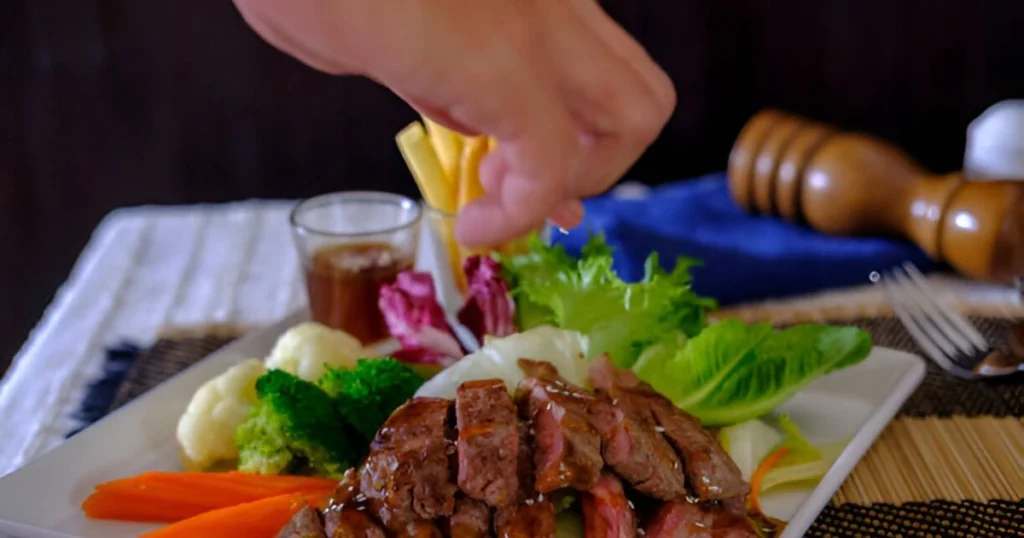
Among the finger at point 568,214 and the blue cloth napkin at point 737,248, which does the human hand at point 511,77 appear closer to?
the finger at point 568,214

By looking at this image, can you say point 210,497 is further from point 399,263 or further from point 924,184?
point 924,184

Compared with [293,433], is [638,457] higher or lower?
higher

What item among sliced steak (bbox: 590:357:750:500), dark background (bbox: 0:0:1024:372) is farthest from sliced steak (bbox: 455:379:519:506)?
dark background (bbox: 0:0:1024:372)

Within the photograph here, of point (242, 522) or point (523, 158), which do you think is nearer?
point (523, 158)

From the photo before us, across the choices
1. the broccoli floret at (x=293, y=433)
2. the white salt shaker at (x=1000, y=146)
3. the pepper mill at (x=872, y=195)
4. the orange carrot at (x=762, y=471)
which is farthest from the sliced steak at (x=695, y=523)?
the white salt shaker at (x=1000, y=146)

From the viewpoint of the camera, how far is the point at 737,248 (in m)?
A: 2.53

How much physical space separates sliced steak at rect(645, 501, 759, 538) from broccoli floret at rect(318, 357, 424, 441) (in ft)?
1.54

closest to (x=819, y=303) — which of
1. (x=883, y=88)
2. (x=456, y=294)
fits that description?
(x=456, y=294)

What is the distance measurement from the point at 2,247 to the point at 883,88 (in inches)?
124

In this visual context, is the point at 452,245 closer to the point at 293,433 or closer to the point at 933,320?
the point at 293,433

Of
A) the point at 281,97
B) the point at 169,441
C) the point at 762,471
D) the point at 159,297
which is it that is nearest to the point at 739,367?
the point at 762,471

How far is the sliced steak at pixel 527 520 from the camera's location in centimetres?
119

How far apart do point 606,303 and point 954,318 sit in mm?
735

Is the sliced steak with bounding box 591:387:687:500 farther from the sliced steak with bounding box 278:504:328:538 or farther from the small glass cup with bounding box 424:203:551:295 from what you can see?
the small glass cup with bounding box 424:203:551:295
